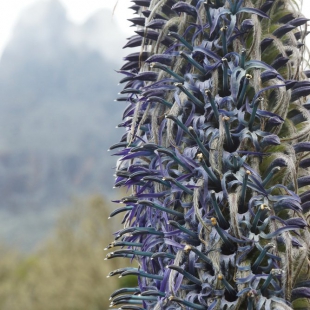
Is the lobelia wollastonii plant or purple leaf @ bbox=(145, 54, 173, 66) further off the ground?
purple leaf @ bbox=(145, 54, 173, 66)

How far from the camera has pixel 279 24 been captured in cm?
296

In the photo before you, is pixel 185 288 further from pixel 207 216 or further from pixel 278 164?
pixel 278 164

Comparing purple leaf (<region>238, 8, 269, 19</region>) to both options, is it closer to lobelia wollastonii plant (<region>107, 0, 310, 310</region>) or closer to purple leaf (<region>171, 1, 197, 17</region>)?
lobelia wollastonii plant (<region>107, 0, 310, 310</region>)

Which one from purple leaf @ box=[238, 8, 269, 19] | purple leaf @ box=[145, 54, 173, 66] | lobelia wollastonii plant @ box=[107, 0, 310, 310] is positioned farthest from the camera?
purple leaf @ box=[145, 54, 173, 66]

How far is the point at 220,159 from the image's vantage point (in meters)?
2.52

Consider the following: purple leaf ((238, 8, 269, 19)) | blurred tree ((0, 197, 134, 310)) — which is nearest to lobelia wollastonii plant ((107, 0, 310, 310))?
purple leaf ((238, 8, 269, 19))

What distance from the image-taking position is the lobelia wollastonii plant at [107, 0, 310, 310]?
2395mm

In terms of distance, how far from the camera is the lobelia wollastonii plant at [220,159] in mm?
2395

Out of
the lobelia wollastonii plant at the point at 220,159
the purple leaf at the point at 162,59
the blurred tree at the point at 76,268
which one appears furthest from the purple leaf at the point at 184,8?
the blurred tree at the point at 76,268

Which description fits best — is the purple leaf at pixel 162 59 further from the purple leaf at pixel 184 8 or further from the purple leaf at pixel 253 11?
the purple leaf at pixel 253 11

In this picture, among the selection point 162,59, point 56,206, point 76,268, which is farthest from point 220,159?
point 56,206

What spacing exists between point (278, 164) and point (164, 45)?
1.01m

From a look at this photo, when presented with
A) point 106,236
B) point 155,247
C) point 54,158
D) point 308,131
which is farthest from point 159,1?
point 54,158

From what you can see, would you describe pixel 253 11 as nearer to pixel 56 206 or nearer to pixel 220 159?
pixel 220 159
